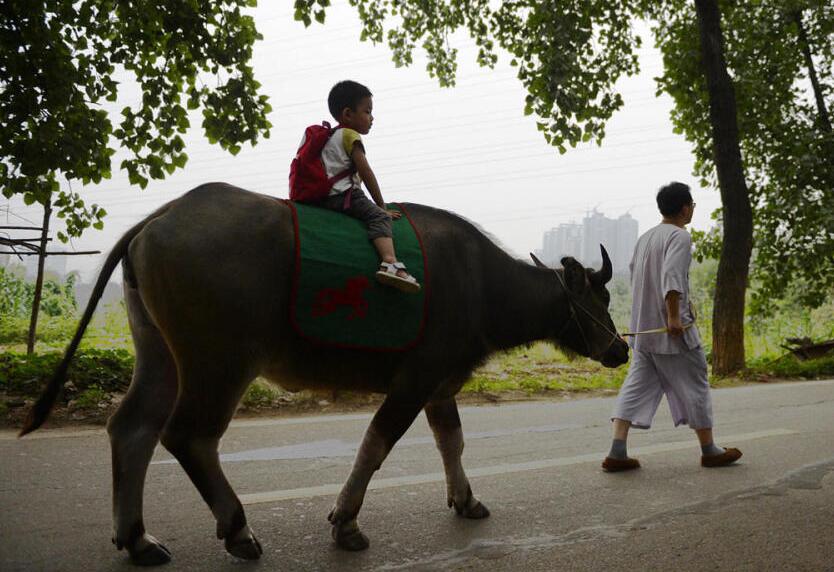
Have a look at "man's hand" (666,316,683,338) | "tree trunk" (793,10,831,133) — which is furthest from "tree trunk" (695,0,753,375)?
"man's hand" (666,316,683,338)

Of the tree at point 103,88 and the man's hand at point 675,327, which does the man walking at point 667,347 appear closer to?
the man's hand at point 675,327

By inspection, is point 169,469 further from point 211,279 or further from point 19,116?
point 19,116

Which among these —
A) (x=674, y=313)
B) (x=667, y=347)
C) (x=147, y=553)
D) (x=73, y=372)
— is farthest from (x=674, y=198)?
(x=73, y=372)

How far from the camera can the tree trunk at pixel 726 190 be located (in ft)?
40.7

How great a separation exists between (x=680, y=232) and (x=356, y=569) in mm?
3554

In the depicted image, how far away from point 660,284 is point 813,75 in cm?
1362

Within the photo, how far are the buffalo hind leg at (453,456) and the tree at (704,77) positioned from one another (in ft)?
26.0

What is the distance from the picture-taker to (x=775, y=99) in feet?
49.3

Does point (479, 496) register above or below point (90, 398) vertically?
below

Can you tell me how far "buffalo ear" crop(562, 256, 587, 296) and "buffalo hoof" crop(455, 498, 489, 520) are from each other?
1374mm

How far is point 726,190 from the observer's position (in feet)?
41.0

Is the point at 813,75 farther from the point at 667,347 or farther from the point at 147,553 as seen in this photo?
the point at 147,553

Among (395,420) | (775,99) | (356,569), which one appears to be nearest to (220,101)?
(395,420)

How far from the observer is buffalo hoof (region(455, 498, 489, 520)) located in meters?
4.26
